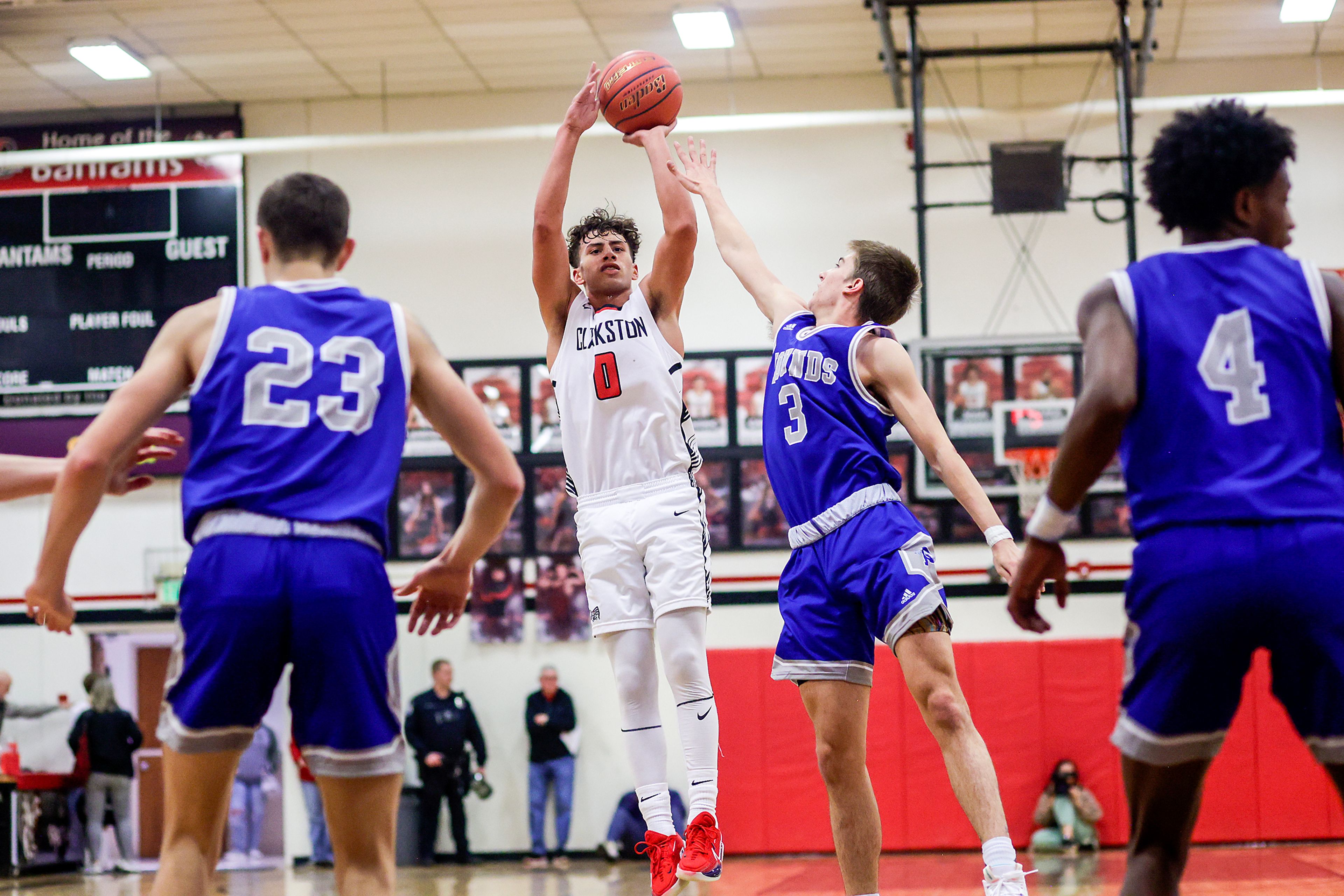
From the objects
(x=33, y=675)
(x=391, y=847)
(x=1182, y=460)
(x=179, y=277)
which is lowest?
(x=33, y=675)

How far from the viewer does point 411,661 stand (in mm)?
13695

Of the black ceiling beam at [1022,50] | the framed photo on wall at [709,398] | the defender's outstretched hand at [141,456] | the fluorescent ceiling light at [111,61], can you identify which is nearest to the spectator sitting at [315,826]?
the framed photo on wall at [709,398]

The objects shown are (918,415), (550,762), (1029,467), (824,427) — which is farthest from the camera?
(550,762)

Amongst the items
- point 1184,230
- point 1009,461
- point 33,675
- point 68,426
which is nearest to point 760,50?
point 1009,461

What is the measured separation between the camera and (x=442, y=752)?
12.9 m

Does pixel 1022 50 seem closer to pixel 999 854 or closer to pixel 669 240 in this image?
pixel 669 240

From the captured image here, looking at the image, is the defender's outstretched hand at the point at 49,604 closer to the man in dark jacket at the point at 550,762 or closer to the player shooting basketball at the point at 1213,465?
the player shooting basketball at the point at 1213,465

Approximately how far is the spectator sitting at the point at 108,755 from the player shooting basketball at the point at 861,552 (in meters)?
10.2

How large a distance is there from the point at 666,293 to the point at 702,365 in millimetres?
8439

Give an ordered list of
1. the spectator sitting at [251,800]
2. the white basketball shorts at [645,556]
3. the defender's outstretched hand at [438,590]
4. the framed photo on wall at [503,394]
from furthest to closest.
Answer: the framed photo on wall at [503,394]
the spectator sitting at [251,800]
the white basketball shorts at [645,556]
the defender's outstretched hand at [438,590]

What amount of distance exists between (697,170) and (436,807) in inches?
360

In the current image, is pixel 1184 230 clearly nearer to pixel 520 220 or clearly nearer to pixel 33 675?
pixel 520 220

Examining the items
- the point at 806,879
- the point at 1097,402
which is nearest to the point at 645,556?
the point at 1097,402

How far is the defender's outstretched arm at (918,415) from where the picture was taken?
13.2 ft
